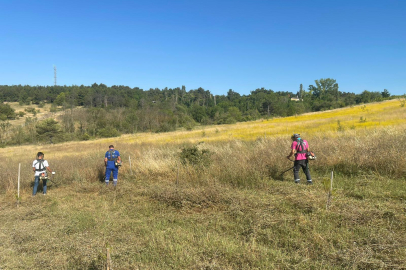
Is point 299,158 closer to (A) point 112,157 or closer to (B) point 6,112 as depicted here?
(A) point 112,157

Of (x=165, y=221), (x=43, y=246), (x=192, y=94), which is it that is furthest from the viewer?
(x=192, y=94)

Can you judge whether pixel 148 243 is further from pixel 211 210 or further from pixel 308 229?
pixel 308 229

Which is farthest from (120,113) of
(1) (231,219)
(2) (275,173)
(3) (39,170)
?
(1) (231,219)

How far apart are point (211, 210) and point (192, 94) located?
145 meters

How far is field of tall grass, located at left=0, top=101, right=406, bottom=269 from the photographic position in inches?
139

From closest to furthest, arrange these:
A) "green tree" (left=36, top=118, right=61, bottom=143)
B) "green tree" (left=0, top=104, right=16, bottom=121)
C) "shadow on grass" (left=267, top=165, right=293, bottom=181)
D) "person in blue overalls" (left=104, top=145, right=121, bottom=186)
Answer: "shadow on grass" (left=267, top=165, right=293, bottom=181) → "person in blue overalls" (left=104, top=145, right=121, bottom=186) → "green tree" (left=36, top=118, right=61, bottom=143) → "green tree" (left=0, top=104, right=16, bottom=121)

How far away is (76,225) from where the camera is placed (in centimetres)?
539

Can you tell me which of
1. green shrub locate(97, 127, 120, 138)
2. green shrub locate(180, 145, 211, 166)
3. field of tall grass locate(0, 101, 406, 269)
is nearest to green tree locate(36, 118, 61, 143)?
green shrub locate(97, 127, 120, 138)

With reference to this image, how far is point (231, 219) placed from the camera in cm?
499

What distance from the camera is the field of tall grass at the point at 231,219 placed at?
3543 mm

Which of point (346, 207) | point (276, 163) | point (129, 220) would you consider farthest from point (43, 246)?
point (276, 163)

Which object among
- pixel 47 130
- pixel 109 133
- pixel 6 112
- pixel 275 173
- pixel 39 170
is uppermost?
pixel 6 112

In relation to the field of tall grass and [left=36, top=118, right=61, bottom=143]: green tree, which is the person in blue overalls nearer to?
the field of tall grass

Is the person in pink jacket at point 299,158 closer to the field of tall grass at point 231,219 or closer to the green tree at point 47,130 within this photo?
the field of tall grass at point 231,219
